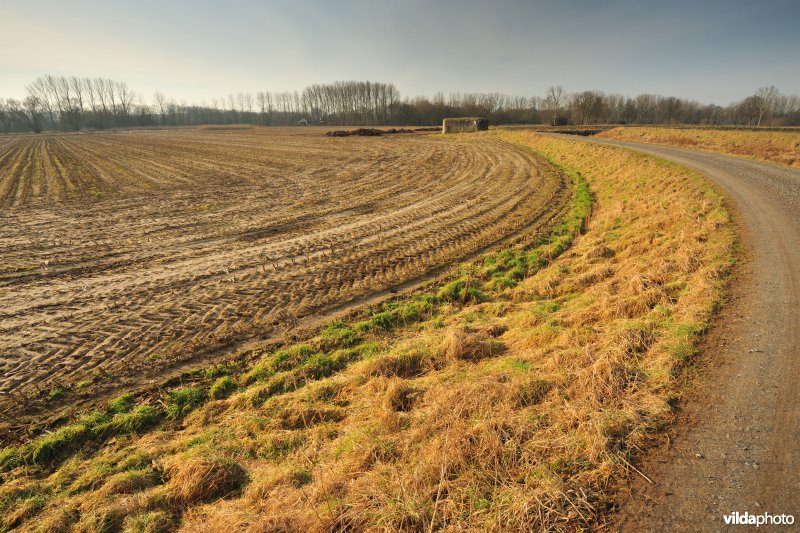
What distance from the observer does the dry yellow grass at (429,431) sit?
3803 millimetres

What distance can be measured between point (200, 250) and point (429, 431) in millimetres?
11303

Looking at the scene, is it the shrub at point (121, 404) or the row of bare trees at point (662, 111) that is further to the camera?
the row of bare trees at point (662, 111)

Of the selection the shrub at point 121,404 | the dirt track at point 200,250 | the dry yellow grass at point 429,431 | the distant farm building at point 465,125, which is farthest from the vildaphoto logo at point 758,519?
the distant farm building at point 465,125

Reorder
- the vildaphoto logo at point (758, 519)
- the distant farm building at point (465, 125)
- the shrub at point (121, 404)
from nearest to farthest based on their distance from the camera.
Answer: the vildaphoto logo at point (758, 519) → the shrub at point (121, 404) → the distant farm building at point (465, 125)

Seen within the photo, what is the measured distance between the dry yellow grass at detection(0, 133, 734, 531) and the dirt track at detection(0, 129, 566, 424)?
7.28 feet

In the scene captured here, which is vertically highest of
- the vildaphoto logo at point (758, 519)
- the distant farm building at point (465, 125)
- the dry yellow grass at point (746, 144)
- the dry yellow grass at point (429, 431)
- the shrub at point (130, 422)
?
the distant farm building at point (465, 125)

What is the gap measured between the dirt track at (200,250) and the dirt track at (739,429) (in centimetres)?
746

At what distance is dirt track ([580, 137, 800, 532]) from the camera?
348 cm

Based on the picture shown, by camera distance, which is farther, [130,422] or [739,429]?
[130,422]

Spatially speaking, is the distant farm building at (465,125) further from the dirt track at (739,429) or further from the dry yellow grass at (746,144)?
the dirt track at (739,429)

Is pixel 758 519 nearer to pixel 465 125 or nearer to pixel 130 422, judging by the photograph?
pixel 130 422

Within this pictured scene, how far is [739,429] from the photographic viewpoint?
4.27m

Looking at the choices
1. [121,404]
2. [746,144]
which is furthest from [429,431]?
[746,144]

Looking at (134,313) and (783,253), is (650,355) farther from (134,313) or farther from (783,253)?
(134,313)
